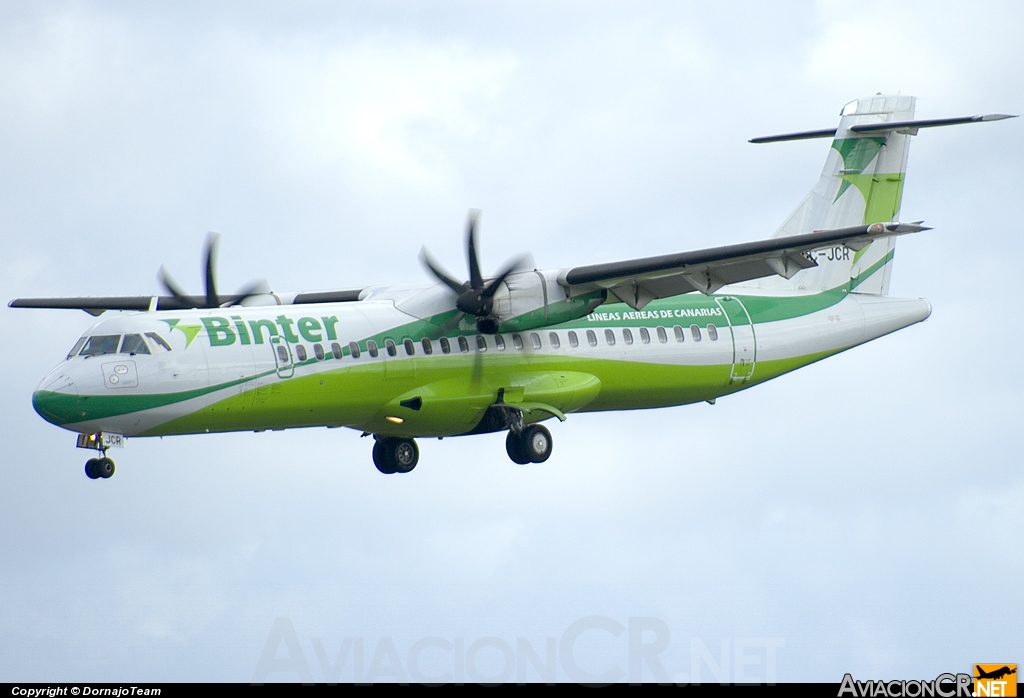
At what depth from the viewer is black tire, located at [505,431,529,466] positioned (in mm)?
24734

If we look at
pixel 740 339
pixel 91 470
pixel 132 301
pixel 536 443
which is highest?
pixel 740 339

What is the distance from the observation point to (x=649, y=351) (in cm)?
2567

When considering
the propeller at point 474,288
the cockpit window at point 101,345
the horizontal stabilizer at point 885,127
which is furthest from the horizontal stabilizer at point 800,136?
the cockpit window at point 101,345

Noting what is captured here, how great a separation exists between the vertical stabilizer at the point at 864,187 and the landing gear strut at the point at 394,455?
8756 mm

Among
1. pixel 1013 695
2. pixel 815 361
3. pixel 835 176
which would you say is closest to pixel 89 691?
pixel 1013 695

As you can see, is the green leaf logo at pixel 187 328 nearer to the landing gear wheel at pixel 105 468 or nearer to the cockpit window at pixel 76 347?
the cockpit window at pixel 76 347

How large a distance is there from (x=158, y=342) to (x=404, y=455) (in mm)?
5984

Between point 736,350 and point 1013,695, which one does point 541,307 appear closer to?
point 736,350

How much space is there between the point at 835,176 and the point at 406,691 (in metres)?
16.4

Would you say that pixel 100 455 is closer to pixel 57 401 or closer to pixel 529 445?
pixel 57 401

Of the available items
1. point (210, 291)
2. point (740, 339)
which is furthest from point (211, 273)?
point (740, 339)

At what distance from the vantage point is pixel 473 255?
77.0 feet

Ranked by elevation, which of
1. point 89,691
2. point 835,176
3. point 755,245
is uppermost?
point 835,176

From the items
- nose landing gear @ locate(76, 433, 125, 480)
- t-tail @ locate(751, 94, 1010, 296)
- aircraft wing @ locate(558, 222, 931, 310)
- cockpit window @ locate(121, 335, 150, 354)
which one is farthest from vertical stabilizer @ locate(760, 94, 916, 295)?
nose landing gear @ locate(76, 433, 125, 480)
